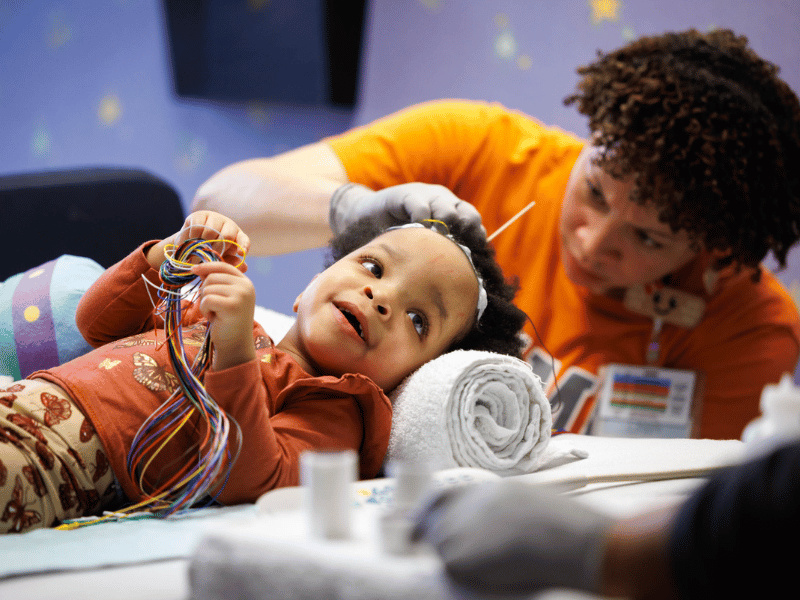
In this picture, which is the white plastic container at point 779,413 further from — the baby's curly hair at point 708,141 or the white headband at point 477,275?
the baby's curly hair at point 708,141

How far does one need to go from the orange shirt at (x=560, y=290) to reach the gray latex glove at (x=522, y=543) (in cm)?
105

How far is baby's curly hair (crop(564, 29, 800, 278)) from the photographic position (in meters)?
1.15

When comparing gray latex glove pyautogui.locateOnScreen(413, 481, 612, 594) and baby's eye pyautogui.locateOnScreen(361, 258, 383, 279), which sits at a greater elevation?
baby's eye pyautogui.locateOnScreen(361, 258, 383, 279)

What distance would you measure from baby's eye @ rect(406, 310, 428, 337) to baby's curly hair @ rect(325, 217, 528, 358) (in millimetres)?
97

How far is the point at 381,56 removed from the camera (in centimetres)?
240

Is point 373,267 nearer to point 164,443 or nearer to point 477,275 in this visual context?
point 477,275

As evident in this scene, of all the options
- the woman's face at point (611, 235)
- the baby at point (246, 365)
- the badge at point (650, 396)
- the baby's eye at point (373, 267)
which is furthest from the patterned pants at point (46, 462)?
the badge at point (650, 396)

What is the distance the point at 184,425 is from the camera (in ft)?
2.57

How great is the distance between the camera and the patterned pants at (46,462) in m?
0.70

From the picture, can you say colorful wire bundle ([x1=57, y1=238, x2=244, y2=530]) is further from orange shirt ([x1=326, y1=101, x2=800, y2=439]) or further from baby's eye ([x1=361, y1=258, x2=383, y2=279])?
orange shirt ([x1=326, y1=101, x2=800, y2=439])

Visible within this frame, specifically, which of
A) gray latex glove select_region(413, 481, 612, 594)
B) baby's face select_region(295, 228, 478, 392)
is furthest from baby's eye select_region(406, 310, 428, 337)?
gray latex glove select_region(413, 481, 612, 594)

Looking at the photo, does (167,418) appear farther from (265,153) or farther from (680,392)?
(265,153)

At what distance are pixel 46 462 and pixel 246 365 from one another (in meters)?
0.23

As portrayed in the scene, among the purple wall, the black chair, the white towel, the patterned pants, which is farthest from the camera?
the purple wall
